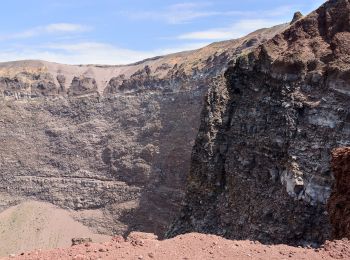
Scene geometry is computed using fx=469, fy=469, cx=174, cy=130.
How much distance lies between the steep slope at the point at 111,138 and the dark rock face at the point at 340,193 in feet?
125

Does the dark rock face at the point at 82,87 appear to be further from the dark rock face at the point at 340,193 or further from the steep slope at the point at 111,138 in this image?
the dark rock face at the point at 340,193

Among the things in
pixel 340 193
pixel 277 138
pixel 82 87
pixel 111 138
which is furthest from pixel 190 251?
pixel 82 87

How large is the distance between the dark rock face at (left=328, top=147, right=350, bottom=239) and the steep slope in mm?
37955

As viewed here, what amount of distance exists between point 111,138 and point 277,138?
44.0 metres

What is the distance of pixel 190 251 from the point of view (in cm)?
1262

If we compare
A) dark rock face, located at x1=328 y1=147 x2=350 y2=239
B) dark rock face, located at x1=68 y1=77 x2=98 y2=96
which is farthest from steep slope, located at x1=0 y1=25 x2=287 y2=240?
dark rock face, located at x1=328 y1=147 x2=350 y2=239

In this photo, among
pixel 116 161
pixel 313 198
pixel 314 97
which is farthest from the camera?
pixel 116 161

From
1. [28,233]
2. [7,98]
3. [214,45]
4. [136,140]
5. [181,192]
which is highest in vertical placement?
[214,45]

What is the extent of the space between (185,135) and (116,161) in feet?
40.5

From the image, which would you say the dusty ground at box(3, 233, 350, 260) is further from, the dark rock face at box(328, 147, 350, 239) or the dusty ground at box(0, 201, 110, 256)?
the dusty ground at box(0, 201, 110, 256)

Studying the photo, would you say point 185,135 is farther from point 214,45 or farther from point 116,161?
point 214,45

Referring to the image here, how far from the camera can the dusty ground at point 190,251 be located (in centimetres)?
1220

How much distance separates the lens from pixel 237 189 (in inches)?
1335

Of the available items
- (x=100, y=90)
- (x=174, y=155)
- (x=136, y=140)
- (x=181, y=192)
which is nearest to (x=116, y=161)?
(x=136, y=140)
